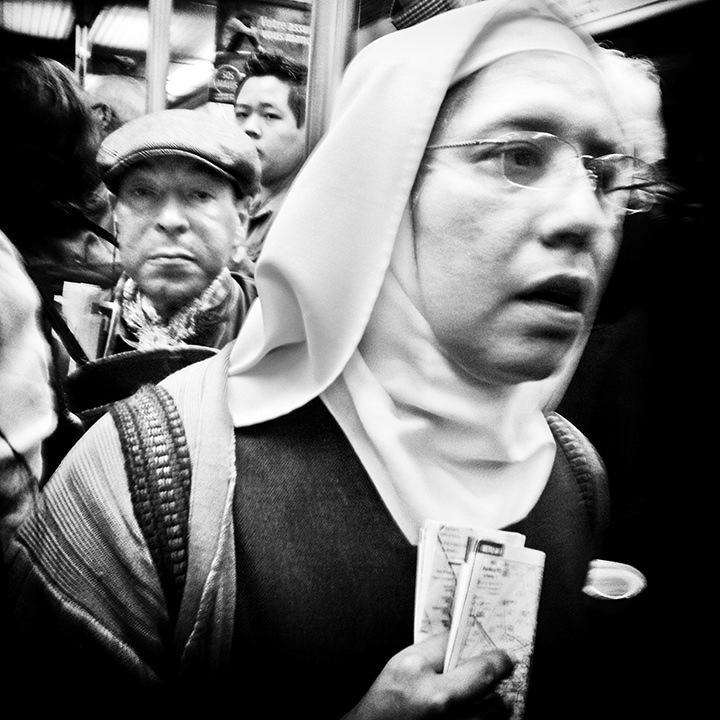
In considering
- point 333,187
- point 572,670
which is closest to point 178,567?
point 333,187

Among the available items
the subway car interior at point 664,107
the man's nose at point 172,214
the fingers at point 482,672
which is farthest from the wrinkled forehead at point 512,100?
the fingers at point 482,672

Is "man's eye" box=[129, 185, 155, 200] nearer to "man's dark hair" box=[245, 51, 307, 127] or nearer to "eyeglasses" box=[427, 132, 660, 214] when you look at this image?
"man's dark hair" box=[245, 51, 307, 127]

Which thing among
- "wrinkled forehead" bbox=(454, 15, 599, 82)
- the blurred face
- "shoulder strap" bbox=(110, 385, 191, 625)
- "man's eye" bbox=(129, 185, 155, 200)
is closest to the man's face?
the blurred face

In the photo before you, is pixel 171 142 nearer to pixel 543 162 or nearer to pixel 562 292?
pixel 543 162

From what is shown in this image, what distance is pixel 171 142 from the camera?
68.2 inches

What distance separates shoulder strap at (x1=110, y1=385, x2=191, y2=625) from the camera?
5.60ft

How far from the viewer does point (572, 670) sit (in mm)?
2029

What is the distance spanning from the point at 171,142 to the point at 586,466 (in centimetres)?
121

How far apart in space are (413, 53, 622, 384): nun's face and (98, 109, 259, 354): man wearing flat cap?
40 cm

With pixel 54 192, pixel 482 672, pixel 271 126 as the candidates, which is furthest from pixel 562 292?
pixel 54 192

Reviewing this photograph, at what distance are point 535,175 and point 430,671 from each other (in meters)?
1.08

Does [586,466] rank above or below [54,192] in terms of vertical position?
below

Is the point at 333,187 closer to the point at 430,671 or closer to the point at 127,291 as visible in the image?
the point at 127,291

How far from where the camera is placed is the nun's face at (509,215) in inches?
69.4
